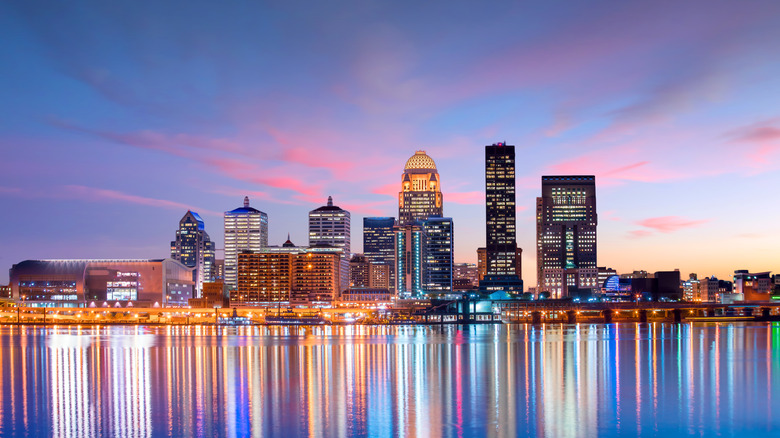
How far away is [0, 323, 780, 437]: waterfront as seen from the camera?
43.4 metres

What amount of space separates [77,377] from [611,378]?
147ft

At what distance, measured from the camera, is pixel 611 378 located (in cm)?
6512

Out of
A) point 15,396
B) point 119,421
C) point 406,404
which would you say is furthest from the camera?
point 15,396

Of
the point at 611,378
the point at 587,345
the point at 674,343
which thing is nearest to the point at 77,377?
the point at 611,378

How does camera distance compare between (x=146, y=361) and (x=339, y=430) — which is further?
(x=146, y=361)

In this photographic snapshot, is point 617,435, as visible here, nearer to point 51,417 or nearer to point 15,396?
point 51,417

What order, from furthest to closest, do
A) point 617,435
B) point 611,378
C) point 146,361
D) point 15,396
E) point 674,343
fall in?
point 674,343 < point 146,361 < point 611,378 < point 15,396 < point 617,435

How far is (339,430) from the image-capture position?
41812 mm

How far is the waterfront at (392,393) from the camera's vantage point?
1708 inches

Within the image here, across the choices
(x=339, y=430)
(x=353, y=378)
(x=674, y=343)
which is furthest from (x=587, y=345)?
(x=339, y=430)

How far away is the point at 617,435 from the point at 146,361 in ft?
185

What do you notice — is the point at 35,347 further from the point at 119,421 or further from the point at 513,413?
the point at 513,413

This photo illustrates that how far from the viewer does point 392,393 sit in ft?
185

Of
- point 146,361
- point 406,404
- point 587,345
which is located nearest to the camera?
point 406,404
